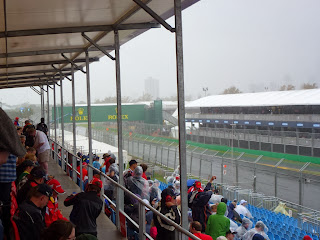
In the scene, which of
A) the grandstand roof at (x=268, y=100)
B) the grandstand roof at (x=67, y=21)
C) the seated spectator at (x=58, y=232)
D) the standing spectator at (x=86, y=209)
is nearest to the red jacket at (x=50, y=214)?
the standing spectator at (x=86, y=209)

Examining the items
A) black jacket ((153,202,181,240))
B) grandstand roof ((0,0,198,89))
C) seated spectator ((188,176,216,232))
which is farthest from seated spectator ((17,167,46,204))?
seated spectator ((188,176,216,232))

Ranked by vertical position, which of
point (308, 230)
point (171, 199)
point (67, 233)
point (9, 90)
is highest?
point (9, 90)

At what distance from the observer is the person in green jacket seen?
4.75m

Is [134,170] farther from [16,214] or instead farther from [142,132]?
[142,132]

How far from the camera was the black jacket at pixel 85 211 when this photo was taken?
3156 millimetres

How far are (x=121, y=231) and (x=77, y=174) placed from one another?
3.32 meters

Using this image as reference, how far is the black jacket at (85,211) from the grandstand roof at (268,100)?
120ft

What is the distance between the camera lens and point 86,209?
3.16 meters

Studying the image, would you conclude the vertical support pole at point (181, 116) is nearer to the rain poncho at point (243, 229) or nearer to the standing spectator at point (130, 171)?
the standing spectator at point (130, 171)

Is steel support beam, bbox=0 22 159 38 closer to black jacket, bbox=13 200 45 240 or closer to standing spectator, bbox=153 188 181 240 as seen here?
standing spectator, bbox=153 188 181 240

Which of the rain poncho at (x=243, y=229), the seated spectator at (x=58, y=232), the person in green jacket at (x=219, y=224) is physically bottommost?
the rain poncho at (x=243, y=229)

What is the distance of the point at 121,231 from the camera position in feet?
14.6

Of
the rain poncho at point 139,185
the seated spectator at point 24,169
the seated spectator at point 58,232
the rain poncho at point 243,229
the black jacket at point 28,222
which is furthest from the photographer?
the rain poncho at point 243,229

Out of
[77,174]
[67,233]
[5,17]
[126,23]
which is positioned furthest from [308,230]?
[67,233]
